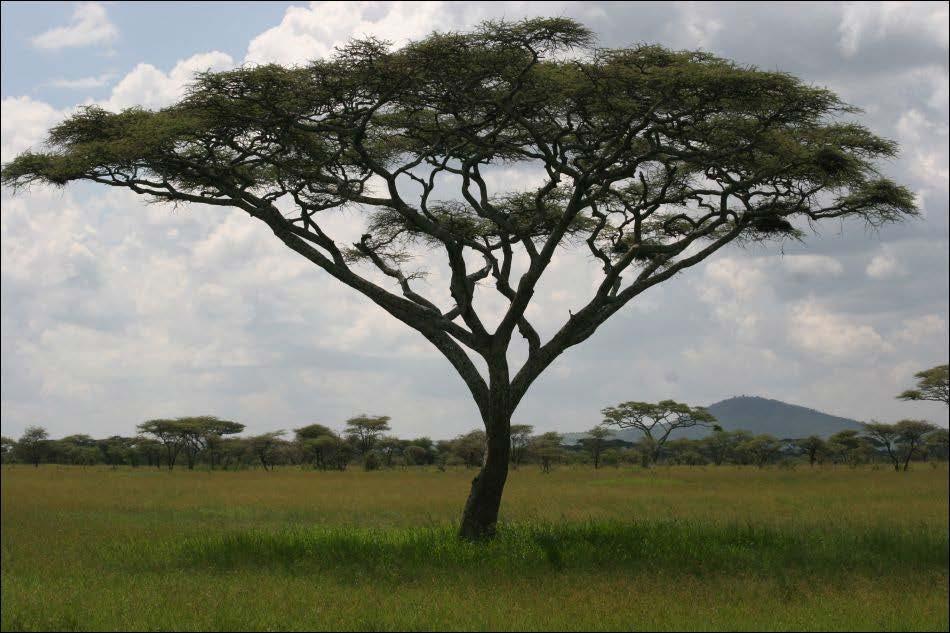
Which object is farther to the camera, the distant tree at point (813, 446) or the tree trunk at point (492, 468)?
the distant tree at point (813, 446)

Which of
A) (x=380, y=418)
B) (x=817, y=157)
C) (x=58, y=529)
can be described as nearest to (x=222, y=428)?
(x=380, y=418)

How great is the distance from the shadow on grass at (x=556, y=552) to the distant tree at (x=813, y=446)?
225 feet

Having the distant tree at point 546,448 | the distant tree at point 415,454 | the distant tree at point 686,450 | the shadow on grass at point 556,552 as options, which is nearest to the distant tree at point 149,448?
the distant tree at point 415,454

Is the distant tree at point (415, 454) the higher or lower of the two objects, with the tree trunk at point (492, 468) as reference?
lower

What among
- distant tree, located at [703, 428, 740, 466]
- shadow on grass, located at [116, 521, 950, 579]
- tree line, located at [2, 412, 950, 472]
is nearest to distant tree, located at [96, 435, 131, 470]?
tree line, located at [2, 412, 950, 472]

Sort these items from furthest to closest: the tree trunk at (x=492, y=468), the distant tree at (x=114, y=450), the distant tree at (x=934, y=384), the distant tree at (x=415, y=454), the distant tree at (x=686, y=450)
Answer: the distant tree at (x=686, y=450) < the distant tree at (x=415, y=454) < the distant tree at (x=114, y=450) < the distant tree at (x=934, y=384) < the tree trunk at (x=492, y=468)

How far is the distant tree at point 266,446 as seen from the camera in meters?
89.6

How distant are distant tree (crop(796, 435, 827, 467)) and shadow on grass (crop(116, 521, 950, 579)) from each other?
225ft

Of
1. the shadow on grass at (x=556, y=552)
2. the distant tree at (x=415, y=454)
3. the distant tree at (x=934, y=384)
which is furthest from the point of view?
the distant tree at (x=415, y=454)

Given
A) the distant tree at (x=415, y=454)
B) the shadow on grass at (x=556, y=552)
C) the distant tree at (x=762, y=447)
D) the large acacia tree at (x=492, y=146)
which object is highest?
Result: the large acacia tree at (x=492, y=146)

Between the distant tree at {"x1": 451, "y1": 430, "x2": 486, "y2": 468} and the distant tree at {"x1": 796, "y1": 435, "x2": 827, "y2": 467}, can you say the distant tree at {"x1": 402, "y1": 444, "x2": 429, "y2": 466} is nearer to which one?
the distant tree at {"x1": 451, "y1": 430, "x2": 486, "y2": 468}

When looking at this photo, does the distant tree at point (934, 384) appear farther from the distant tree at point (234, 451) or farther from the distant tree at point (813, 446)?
the distant tree at point (234, 451)

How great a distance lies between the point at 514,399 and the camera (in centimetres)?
1808

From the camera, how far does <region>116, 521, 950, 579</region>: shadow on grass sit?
50.4 ft
